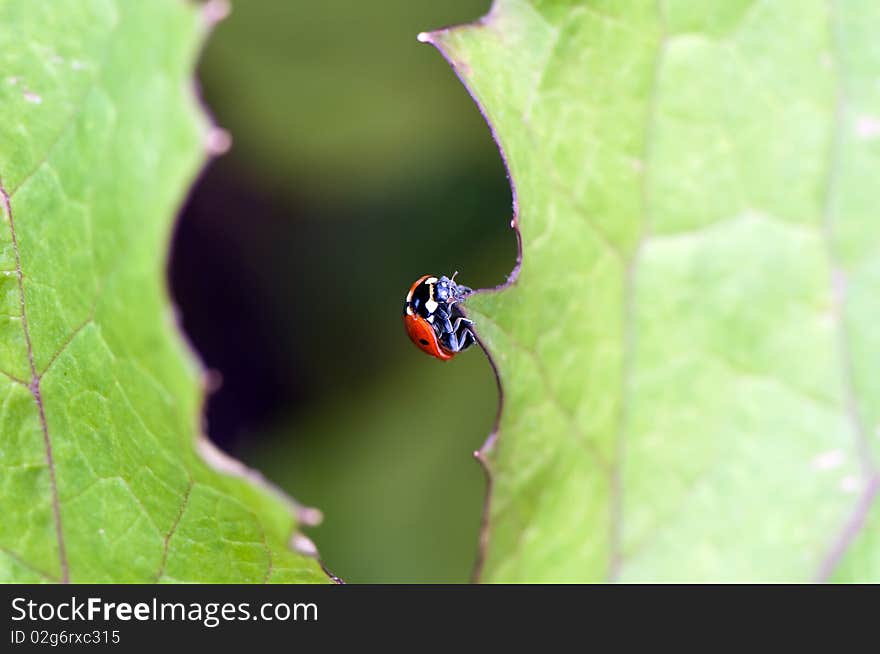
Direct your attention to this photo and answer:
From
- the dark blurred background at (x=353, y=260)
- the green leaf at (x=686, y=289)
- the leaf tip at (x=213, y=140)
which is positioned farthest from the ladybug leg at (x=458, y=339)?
the leaf tip at (x=213, y=140)

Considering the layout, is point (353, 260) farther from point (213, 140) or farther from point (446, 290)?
point (213, 140)

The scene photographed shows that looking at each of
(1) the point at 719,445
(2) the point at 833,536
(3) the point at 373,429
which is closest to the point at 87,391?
(1) the point at 719,445

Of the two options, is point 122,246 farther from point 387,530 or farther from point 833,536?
point 387,530

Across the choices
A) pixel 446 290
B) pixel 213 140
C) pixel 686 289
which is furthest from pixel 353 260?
pixel 213 140

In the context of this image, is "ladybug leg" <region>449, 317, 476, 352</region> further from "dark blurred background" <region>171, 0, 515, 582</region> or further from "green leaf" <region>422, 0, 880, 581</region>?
"green leaf" <region>422, 0, 880, 581</region>

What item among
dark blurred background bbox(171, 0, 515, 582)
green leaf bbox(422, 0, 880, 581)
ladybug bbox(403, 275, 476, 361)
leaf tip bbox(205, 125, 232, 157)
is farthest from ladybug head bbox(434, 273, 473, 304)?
leaf tip bbox(205, 125, 232, 157)
